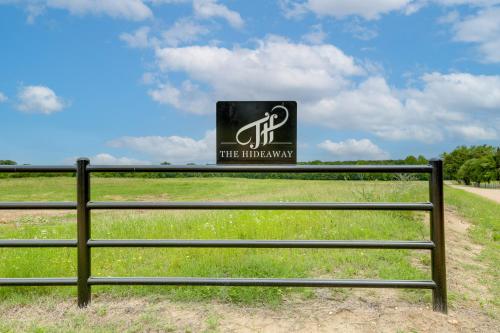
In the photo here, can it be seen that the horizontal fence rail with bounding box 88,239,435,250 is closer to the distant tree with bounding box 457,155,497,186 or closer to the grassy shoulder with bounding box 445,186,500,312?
the grassy shoulder with bounding box 445,186,500,312

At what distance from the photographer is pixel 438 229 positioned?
163 inches

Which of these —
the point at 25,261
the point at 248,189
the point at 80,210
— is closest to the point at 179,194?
the point at 248,189

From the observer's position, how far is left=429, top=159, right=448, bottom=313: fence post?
4.13 metres

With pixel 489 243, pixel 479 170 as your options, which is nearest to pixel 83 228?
pixel 489 243

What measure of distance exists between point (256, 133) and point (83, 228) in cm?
192

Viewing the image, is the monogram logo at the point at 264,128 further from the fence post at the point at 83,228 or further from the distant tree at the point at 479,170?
the distant tree at the point at 479,170

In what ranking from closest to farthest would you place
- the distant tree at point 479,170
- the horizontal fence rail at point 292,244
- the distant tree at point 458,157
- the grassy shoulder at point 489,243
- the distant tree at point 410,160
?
the horizontal fence rail at point 292,244
the grassy shoulder at point 489,243
the distant tree at point 410,160
the distant tree at point 479,170
the distant tree at point 458,157

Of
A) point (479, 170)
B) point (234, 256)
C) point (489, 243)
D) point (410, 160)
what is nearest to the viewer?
point (234, 256)

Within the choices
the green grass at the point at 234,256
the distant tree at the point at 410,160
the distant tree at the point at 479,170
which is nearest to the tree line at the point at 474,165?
the distant tree at the point at 479,170

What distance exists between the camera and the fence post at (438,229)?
413cm

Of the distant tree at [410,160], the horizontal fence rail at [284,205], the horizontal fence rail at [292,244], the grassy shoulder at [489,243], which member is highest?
the distant tree at [410,160]

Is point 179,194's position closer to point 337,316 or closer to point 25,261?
point 25,261

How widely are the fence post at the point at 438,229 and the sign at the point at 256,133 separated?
133cm

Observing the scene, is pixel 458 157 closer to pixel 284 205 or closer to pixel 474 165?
pixel 474 165
